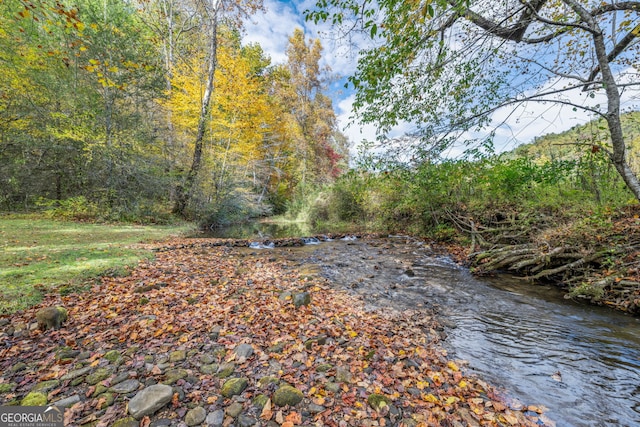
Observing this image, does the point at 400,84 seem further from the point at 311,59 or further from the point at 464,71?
the point at 311,59

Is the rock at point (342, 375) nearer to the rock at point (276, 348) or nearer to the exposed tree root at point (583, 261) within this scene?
the rock at point (276, 348)

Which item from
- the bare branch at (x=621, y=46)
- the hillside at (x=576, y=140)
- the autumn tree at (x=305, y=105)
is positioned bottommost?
the hillside at (x=576, y=140)

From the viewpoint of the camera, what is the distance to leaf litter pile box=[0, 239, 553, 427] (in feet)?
6.93

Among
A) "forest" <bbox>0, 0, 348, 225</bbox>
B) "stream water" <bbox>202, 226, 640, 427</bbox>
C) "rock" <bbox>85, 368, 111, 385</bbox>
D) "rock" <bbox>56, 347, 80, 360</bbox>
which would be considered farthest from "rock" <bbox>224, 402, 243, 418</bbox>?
"forest" <bbox>0, 0, 348, 225</bbox>

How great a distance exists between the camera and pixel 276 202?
2798 cm

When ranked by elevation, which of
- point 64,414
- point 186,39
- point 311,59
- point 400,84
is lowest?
point 64,414

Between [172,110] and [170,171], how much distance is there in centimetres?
403

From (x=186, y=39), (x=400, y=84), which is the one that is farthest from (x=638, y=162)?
(x=186, y=39)

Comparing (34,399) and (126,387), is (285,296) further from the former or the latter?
(34,399)

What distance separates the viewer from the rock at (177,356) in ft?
8.87

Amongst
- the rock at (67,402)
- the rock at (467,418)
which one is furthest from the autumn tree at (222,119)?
the rock at (467,418)

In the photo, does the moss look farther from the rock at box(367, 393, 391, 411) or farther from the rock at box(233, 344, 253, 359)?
the rock at box(367, 393, 391, 411)

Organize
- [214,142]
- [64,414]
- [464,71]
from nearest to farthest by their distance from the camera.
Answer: [64,414] < [464,71] < [214,142]

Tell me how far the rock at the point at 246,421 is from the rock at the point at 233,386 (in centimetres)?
28
